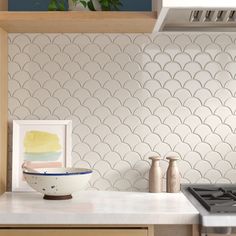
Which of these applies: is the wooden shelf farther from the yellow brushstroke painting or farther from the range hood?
the yellow brushstroke painting

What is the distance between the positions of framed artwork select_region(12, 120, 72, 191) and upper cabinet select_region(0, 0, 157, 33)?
46cm

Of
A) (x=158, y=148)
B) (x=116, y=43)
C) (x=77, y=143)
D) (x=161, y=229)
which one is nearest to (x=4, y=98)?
(x=77, y=143)

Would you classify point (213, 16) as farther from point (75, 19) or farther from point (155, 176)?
point (155, 176)

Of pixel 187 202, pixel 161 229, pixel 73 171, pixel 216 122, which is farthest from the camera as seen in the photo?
pixel 216 122

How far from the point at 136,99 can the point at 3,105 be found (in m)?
0.66

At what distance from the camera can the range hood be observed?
2.09 metres

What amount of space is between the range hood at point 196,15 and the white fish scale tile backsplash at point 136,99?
81 millimetres

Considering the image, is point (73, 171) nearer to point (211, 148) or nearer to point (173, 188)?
point (173, 188)

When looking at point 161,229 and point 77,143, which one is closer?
point 161,229

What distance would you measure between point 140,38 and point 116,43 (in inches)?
4.9

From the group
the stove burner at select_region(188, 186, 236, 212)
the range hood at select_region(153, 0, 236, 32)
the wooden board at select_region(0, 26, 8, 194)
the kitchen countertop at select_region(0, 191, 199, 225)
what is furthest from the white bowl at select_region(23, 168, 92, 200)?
the range hood at select_region(153, 0, 236, 32)

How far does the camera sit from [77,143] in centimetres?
261

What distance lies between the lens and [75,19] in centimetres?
226

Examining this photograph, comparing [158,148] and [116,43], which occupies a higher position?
[116,43]
